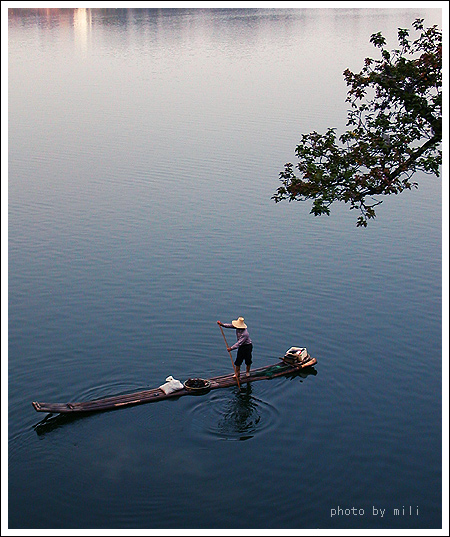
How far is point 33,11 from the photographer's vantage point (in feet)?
311

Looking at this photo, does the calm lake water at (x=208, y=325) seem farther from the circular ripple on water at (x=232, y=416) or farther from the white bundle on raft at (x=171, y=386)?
the white bundle on raft at (x=171, y=386)

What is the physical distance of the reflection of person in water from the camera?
54.7 feet

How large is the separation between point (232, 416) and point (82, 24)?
82151 mm

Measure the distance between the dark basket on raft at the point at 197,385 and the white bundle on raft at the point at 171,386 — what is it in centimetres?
18

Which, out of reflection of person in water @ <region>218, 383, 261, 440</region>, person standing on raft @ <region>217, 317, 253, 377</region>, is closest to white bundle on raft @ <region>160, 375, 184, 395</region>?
reflection of person in water @ <region>218, 383, 261, 440</region>

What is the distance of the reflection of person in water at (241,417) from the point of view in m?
16.7

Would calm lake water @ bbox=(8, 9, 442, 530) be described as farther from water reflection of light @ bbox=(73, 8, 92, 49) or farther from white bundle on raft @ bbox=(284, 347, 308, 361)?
water reflection of light @ bbox=(73, 8, 92, 49)

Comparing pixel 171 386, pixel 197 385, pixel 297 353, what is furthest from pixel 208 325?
pixel 171 386

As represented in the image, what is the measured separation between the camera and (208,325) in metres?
21.9

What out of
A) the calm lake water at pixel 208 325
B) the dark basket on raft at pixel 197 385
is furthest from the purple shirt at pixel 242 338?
the dark basket on raft at pixel 197 385

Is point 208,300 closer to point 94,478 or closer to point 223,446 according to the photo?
point 223,446

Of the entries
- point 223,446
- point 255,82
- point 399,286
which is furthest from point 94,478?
point 255,82

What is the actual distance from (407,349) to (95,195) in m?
17.6

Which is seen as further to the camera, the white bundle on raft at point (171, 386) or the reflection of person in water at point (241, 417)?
the white bundle on raft at point (171, 386)
